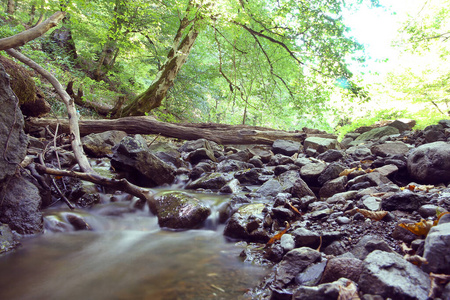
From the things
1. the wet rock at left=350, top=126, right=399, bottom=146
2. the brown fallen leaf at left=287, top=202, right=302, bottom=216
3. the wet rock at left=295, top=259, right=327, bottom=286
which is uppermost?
the wet rock at left=350, top=126, right=399, bottom=146

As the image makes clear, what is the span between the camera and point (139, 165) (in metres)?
4.83

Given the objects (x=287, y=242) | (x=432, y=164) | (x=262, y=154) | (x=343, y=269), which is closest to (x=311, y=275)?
(x=343, y=269)

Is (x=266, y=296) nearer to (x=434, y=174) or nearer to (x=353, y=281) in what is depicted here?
(x=353, y=281)

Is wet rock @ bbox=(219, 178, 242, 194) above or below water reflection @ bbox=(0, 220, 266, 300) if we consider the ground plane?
above

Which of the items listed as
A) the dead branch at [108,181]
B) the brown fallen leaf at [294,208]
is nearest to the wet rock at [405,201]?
the brown fallen leaf at [294,208]

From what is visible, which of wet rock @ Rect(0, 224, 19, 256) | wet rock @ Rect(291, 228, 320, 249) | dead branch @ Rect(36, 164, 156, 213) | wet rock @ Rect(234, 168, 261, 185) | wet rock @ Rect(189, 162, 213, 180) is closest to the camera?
wet rock @ Rect(291, 228, 320, 249)

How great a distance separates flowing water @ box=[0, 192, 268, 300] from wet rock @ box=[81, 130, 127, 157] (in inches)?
139

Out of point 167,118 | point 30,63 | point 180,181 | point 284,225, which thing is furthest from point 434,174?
point 167,118

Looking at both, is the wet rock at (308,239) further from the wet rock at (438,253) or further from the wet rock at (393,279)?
the wet rock at (438,253)

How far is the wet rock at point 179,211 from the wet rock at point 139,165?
4.62 feet

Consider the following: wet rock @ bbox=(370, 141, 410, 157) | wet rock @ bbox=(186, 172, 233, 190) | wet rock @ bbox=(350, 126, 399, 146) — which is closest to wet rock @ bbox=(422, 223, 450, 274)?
wet rock @ bbox=(186, 172, 233, 190)

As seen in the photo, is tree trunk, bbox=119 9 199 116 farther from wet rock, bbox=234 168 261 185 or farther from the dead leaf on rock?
the dead leaf on rock

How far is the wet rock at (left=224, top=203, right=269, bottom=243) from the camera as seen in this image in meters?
2.77

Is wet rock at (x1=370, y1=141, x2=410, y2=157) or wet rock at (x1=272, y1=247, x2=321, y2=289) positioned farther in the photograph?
wet rock at (x1=370, y1=141, x2=410, y2=157)
